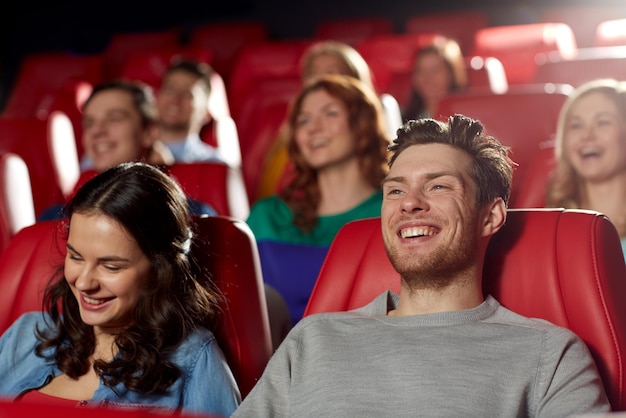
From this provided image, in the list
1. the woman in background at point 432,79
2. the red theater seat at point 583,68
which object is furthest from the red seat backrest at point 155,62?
the red theater seat at point 583,68

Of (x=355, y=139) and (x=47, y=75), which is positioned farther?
(x=47, y=75)

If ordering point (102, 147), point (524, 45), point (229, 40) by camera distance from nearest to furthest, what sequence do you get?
point (102, 147) → point (524, 45) → point (229, 40)

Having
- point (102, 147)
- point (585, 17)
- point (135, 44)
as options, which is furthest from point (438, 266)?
point (135, 44)

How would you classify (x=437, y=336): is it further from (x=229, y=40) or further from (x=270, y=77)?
(x=229, y=40)

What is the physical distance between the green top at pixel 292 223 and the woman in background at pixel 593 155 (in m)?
0.45

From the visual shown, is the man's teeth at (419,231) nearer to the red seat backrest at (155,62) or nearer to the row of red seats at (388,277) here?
the row of red seats at (388,277)

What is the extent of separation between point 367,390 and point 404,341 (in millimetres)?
97

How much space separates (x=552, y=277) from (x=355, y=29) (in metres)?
5.16

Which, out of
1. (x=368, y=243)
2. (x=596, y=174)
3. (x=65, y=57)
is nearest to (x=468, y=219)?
(x=368, y=243)

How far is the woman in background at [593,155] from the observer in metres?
2.48

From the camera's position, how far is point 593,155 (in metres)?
2.51

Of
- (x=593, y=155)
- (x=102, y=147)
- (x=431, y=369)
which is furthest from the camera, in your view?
(x=102, y=147)

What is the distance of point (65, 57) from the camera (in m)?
6.41

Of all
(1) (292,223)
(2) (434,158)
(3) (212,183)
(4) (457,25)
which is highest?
(2) (434,158)
